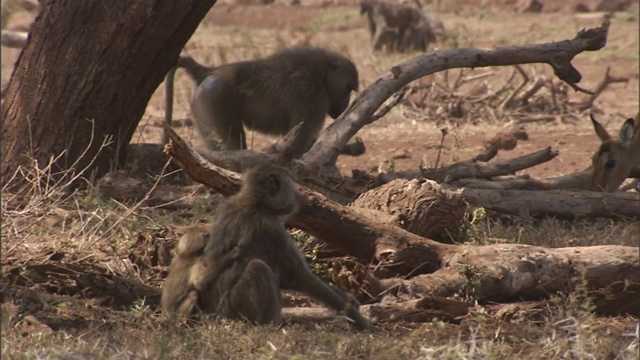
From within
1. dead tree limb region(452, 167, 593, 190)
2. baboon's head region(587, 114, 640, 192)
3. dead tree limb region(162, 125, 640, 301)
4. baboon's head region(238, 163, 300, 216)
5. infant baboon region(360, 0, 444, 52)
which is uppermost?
baboon's head region(238, 163, 300, 216)

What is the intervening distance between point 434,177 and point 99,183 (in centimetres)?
229

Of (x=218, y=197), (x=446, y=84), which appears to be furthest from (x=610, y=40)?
(x=218, y=197)

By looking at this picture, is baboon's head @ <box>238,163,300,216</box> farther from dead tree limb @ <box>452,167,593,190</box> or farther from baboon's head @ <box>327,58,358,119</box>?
baboon's head @ <box>327,58,358,119</box>

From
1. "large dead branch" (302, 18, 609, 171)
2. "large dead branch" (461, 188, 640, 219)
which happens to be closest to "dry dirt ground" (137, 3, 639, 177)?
"large dead branch" (302, 18, 609, 171)

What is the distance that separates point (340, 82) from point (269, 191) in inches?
161

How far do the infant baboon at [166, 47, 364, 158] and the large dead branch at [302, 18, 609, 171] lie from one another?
3.79 feet

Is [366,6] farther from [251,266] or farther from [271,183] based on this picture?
[251,266]

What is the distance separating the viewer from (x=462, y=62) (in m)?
7.86

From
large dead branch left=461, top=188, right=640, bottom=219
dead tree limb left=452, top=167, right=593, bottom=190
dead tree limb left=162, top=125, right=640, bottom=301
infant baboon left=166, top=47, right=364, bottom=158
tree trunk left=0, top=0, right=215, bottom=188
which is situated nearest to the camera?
dead tree limb left=162, top=125, right=640, bottom=301

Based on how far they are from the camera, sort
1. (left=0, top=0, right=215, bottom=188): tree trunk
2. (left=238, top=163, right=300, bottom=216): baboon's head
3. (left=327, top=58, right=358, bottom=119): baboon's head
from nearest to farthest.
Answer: (left=238, top=163, right=300, bottom=216): baboon's head → (left=0, top=0, right=215, bottom=188): tree trunk → (left=327, top=58, right=358, bottom=119): baboon's head

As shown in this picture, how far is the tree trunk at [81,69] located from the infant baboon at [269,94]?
60.9 inches

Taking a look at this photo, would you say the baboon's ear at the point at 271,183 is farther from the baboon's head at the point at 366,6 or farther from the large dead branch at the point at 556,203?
the baboon's head at the point at 366,6

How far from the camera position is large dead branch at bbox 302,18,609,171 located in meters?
7.70

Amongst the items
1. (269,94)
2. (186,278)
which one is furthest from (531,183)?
(186,278)
